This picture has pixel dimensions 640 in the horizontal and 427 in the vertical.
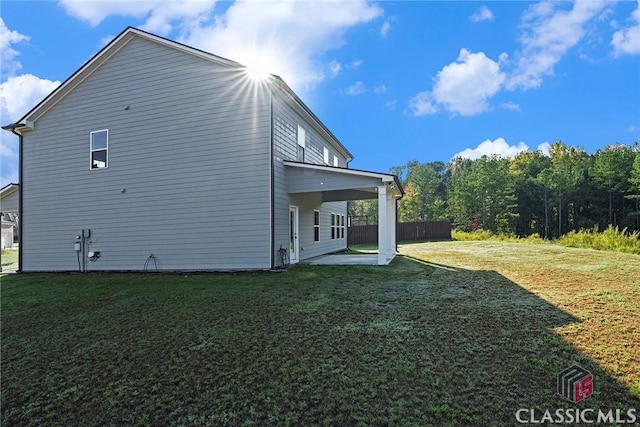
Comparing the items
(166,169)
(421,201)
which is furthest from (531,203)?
(166,169)

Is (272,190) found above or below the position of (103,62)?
below

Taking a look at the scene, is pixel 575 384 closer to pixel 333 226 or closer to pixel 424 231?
pixel 333 226

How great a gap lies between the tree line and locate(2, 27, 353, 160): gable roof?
27380mm

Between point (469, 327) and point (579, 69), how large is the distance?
1444 cm

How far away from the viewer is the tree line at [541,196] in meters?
36.2

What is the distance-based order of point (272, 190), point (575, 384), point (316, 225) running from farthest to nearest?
point (316, 225) → point (272, 190) → point (575, 384)

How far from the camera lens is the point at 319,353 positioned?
376 cm

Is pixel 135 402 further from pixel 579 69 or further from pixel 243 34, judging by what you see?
pixel 579 69

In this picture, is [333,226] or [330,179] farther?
[333,226]

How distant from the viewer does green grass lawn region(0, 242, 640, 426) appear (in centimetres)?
284

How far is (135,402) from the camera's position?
3.05 m

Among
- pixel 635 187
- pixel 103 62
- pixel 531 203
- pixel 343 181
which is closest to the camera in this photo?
pixel 343 181

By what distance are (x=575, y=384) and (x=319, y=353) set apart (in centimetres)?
233

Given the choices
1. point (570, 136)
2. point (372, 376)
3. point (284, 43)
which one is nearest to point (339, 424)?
point (372, 376)
